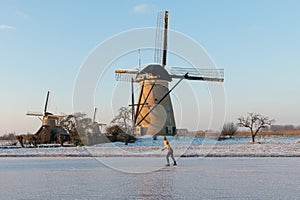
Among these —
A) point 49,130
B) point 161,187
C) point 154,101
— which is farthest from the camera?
point 49,130

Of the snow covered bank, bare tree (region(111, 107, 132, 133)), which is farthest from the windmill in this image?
the snow covered bank

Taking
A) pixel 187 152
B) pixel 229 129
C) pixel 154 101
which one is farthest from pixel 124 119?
pixel 229 129

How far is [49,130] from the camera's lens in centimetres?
4325

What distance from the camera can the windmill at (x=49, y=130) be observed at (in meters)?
41.2

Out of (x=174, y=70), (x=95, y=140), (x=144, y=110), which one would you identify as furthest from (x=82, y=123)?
(x=174, y=70)

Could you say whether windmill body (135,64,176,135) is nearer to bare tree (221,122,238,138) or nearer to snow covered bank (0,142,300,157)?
snow covered bank (0,142,300,157)

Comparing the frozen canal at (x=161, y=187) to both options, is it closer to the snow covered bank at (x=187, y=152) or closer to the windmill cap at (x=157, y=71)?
the snow covered bank at (x=187, y=152)

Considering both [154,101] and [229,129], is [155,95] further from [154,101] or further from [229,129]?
[229,129]

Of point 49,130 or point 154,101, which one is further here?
point 49,130

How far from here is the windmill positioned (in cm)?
4119

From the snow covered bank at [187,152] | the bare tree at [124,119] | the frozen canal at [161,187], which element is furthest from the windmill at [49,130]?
the frozen canal at [161,187]

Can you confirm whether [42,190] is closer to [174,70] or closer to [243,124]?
[174,70]

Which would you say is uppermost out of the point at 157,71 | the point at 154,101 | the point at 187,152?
the point at 157,71

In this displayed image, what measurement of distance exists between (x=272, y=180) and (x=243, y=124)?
3479 cm
